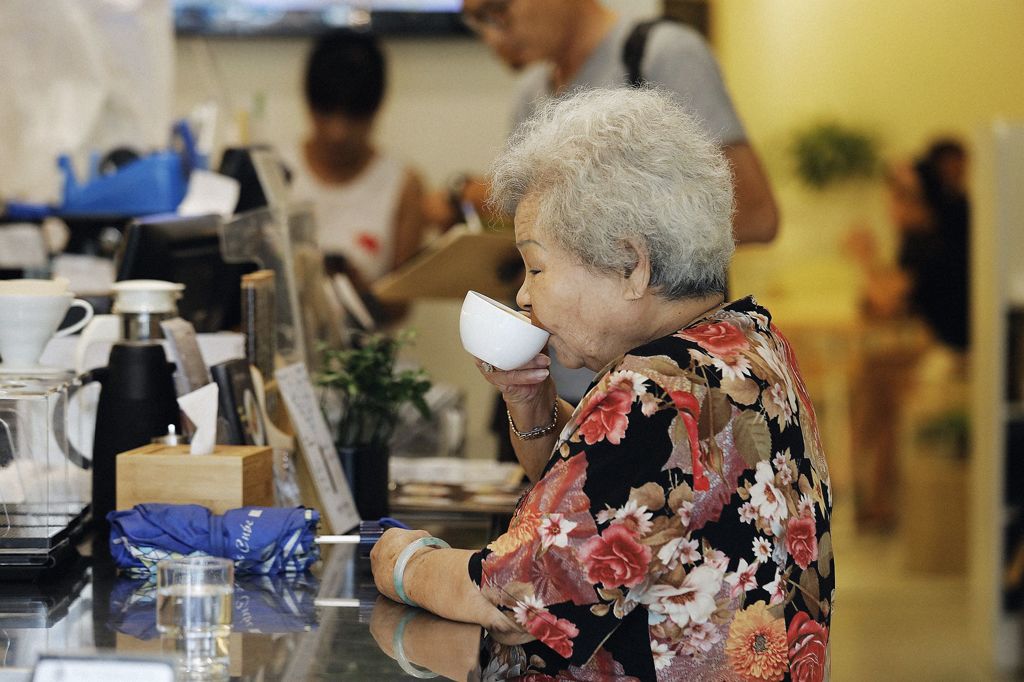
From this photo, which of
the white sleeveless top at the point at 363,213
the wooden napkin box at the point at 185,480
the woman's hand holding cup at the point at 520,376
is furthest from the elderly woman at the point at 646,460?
the white sleeveless top at the point at 363,213

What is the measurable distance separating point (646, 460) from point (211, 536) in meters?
0.58

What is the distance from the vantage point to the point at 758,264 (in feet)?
27.5

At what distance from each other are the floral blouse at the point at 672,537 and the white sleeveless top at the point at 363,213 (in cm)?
271

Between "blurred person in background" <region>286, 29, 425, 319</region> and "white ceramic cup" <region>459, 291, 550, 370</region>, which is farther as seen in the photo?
"blurred person in background" <region>286, 29, 425, 319</region>

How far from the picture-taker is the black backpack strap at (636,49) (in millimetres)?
2623

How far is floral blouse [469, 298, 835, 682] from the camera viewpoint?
1.23 m

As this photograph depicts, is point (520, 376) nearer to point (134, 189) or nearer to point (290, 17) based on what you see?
point (134, 189)

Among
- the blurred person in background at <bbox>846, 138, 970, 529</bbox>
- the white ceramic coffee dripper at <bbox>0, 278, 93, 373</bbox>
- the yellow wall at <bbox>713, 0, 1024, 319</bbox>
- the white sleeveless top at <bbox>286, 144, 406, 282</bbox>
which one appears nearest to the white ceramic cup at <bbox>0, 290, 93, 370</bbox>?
the white ceramic coffee dripper at <bbox>0, 278, 93, 373</bbox>

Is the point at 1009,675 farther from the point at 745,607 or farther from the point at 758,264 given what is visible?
the point at 758,264

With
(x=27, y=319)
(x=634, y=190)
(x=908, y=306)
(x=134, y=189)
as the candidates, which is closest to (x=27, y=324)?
(x=27, y=319)

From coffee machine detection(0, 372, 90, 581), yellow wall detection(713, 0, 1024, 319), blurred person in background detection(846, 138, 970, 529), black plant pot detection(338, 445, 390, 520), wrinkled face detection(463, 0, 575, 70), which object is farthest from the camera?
yellow wall detection(713, 0, 1024, 319)

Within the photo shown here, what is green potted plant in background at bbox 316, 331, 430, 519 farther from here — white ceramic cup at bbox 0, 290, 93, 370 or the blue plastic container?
the blue plastic container

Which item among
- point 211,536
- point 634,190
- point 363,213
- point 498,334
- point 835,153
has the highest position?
point 634,190

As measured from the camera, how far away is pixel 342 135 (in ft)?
13.3
